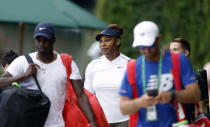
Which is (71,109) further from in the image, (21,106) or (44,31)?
(44,31)

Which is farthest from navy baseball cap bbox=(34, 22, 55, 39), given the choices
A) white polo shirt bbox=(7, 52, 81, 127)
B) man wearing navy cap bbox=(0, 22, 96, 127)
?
white polo shirt bbox=(7, 52, 81, 127)

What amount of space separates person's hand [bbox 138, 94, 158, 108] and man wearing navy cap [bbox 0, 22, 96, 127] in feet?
4.43

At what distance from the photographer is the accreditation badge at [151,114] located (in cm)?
518

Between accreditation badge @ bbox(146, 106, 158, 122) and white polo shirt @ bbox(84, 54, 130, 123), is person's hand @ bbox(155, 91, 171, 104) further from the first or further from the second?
white polo shirt @ bbox(84, 54, 130, 123)

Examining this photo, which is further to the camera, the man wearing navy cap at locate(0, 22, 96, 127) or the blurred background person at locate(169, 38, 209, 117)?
the blurred background person at locate(169, 38, 209, 117)

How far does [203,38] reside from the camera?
1708 cm

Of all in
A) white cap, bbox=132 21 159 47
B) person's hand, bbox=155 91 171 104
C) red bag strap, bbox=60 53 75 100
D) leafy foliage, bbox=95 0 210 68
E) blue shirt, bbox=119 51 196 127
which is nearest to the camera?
person's hand, bbox=155 91 171 104

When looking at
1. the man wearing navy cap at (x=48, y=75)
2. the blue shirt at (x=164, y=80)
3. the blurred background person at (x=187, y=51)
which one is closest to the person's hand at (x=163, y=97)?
the blue shirt at (x=164, y=80)

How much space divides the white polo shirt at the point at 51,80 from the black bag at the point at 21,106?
0.47 feet

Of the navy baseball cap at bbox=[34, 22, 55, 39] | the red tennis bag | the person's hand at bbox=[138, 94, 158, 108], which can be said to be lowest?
the red tennis bag

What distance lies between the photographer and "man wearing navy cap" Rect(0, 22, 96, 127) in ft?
19.9

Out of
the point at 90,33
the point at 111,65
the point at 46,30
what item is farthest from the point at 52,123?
the point at 90,33

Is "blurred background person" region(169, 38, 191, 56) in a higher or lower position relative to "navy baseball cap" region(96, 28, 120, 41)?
lower

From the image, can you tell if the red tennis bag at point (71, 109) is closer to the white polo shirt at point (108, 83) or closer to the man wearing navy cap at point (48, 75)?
the man wearing navy cap at point (48, 75)
